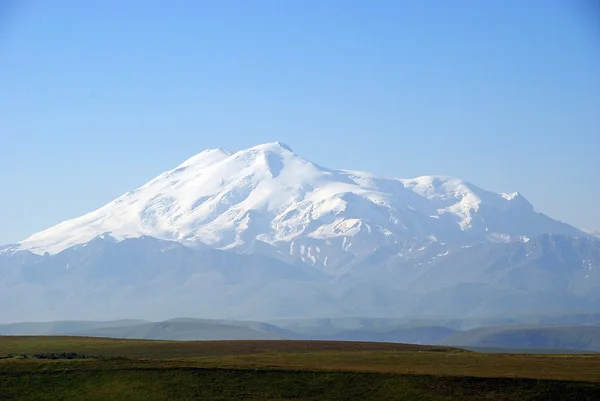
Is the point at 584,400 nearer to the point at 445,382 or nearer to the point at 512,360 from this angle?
the point at 445,382

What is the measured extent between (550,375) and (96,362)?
42.1 metres

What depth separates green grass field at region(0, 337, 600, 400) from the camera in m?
93.2

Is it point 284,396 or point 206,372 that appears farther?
point 206,372

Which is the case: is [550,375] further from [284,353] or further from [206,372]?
[284,353]

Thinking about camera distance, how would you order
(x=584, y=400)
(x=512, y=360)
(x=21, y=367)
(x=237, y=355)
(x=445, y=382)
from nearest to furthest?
(x=584, y=400), (x=445, y=382), (x=21, y=367), (x=512, y=360), (x=237, y=355)

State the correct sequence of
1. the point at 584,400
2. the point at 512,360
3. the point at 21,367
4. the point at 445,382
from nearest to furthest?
1. the point at 584,400
2. the point at 445,382
3. the point at 21,367
4. the point at 512,360

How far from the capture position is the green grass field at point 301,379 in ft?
306

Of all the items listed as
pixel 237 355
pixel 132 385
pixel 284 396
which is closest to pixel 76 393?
pixel 132 385

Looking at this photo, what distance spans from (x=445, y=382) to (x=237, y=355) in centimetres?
3830

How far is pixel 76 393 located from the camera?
9681 cm

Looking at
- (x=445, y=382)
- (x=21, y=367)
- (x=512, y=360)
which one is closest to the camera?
(x=445, y=382)

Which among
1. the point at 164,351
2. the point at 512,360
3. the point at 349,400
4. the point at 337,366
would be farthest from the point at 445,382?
the point at 164,351

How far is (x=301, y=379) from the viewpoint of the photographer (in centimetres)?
9838

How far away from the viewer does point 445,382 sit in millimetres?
95562
